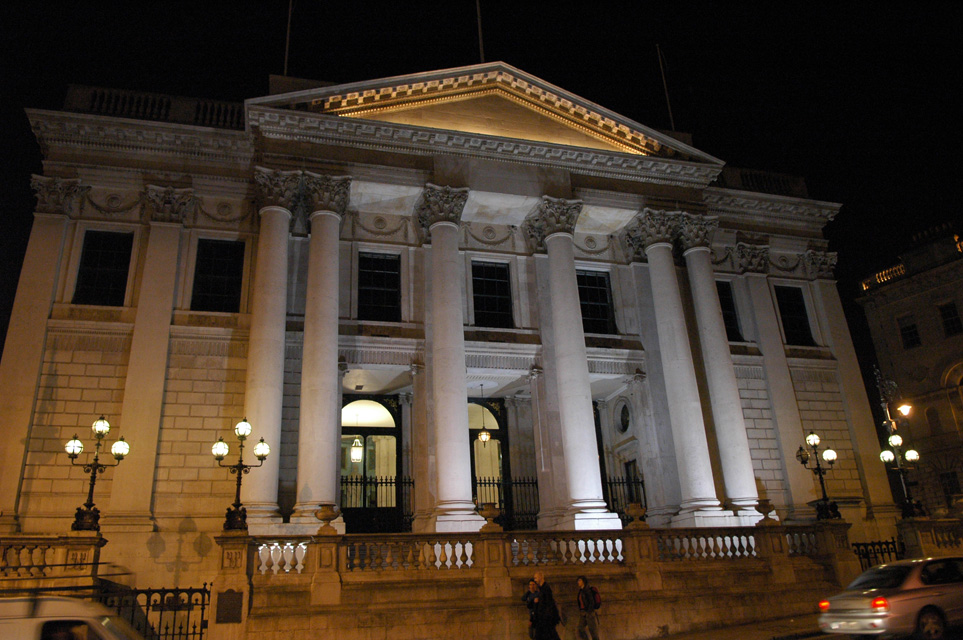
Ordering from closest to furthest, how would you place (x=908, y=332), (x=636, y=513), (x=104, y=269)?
(x=636, y=513) → (x=104, y=269) → (x=908, y=332)

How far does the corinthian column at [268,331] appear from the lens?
19875 mm

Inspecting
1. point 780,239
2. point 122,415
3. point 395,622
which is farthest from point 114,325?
point 780,239

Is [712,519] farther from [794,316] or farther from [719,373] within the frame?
[794,316]

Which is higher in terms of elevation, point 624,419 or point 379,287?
point 379,287

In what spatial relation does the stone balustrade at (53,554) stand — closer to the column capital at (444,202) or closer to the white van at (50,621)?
the white van at (50,621)

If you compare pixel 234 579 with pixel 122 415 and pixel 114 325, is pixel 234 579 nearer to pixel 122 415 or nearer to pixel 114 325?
pixel 122 415

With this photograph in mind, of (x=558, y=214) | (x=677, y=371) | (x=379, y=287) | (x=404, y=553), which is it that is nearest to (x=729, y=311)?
(x=677, y=371)

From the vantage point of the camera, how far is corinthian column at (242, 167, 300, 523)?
65.2ft

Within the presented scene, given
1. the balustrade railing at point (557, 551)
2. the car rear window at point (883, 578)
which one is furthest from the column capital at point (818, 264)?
the car rear window at point (883, 578)

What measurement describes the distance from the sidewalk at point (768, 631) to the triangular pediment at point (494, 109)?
1704 centimetres

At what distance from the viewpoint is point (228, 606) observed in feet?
46.9

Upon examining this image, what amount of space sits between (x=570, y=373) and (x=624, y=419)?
251 inches

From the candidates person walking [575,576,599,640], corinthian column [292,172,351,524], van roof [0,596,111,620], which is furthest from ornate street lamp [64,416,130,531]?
person walking [575,576,599,640]

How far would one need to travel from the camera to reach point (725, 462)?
2442cm
